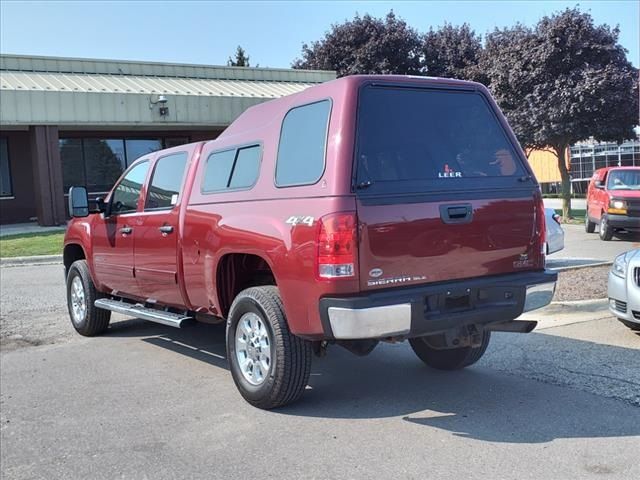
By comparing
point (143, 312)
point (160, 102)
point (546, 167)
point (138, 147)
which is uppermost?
point (160, 102)

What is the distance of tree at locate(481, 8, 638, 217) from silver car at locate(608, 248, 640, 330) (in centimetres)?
1393

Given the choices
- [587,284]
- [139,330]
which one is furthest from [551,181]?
[139,330]

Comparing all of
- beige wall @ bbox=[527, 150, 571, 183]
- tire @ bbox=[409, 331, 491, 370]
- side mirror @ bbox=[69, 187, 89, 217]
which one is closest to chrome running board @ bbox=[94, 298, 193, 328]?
side mirror @ bbox=[69, 187, 89, 217]

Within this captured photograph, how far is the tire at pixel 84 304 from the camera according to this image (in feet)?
24.7

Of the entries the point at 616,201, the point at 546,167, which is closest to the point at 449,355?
the point at 616,201

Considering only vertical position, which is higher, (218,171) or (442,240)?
(218,171)

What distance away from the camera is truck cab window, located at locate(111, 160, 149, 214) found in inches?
265

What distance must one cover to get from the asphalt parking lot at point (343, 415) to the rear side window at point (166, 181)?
1580 mm

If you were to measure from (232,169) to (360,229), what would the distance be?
1626 millimetres

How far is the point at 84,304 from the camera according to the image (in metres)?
7.66

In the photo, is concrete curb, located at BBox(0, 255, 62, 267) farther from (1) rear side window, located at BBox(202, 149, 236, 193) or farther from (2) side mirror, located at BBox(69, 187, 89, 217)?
(1) rear side window, located at BBox(202, 149, 236, 193)

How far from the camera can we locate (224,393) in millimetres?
5344

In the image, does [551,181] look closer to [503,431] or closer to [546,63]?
[546,63]

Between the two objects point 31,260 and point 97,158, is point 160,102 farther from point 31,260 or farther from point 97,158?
point 31,260
